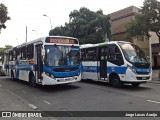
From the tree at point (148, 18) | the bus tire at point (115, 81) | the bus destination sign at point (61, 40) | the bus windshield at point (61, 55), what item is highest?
the tree at point (148, 18)

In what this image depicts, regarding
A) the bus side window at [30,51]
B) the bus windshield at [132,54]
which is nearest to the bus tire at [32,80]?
the bus side window at [30,51]

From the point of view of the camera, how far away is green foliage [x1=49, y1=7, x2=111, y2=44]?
114 feet

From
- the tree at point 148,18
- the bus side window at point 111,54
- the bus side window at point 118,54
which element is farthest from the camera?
the tree at point 148,18

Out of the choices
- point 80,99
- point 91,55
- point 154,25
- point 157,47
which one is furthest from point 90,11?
point 80,99

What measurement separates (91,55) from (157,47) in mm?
24368

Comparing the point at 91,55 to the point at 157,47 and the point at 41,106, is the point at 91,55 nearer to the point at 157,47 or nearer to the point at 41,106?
the point at 41,106

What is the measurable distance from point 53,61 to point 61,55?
0.64 m

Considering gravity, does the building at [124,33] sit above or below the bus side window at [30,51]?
above

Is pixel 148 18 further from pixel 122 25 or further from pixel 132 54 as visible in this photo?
pixel 122 25

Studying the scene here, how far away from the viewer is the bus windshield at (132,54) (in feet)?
43.0

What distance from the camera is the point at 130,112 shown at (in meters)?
7.87

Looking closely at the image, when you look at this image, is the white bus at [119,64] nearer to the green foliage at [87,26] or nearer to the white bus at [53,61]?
the white bus at [53,61]

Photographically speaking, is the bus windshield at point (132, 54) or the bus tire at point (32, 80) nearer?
the bus windshield at point (132, 54)

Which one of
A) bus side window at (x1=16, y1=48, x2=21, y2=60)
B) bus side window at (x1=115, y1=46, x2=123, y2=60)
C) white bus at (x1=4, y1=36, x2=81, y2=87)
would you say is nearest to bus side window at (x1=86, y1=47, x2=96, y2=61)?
white bus at (x1=4, y1=36, x2=81, y2=87)
